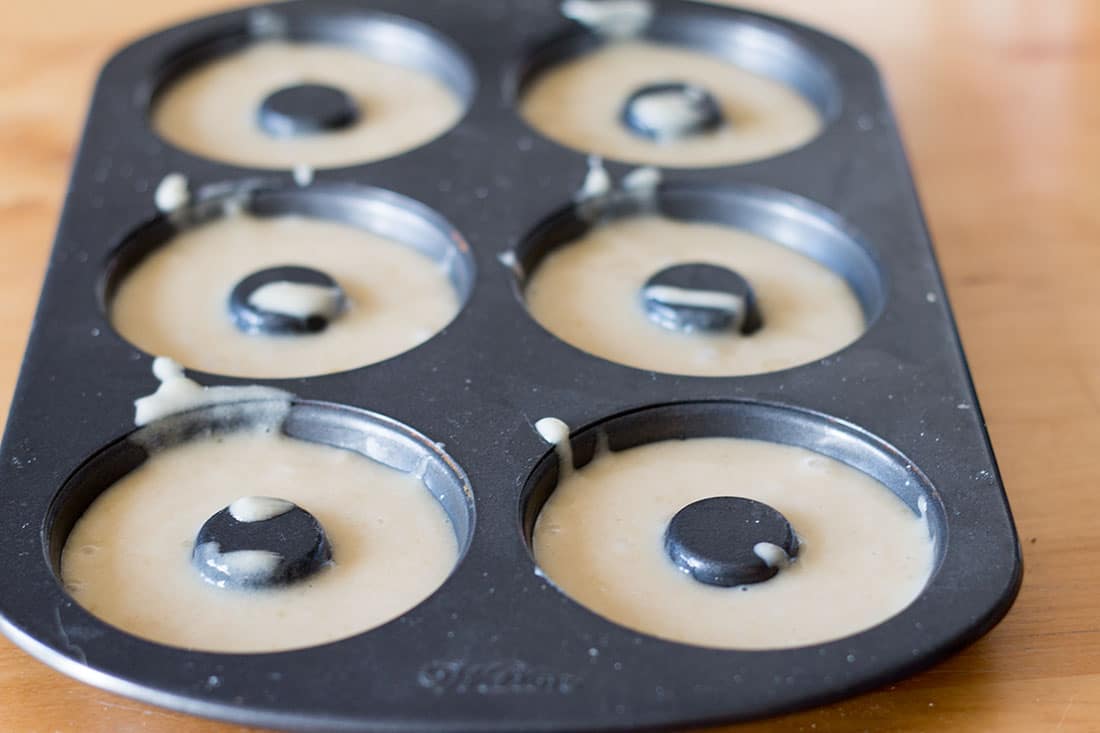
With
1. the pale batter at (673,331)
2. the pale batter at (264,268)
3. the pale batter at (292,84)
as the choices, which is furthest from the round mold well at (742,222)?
the pale batter at (292,84)

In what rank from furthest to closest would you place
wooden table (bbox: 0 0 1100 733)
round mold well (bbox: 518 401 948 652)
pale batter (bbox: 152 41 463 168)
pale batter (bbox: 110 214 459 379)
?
pale batter (bbox: 152 41 463 168), pale batter (bbox: 110 214 459 379), round mold well (bbox: 518 401 948 652), wooden table (bbox: 0 0 1100 733)

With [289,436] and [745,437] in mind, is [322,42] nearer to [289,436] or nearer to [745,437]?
[289,436]

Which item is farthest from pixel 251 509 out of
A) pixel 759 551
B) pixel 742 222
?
pixel 742 222

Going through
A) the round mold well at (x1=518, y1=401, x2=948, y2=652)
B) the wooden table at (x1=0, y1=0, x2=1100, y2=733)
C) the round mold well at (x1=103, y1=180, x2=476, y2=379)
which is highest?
the round mold well at (x1=518, y1=401, x2=948, y2=652)

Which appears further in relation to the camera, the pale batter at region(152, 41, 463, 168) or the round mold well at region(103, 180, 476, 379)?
the pale batter at region(152, 41, 463, 168)

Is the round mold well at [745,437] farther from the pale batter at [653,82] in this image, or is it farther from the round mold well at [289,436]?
the pale batter at [653,82]

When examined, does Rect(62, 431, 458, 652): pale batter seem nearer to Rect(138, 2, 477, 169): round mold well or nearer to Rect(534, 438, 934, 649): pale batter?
Rect(534, 438, 934, 649): pale batter

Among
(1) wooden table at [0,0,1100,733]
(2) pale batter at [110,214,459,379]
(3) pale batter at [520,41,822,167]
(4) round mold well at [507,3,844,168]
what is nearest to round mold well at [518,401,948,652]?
(1) wooden table at [0,0,1100,733]
